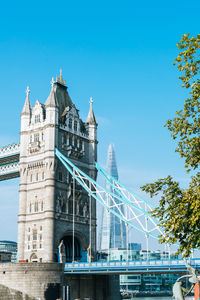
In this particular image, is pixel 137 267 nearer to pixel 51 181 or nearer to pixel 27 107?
pixel 51 181

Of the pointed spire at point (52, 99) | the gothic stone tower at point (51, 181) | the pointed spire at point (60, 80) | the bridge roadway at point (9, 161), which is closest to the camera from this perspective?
the gothic stone tower at point (51, 181)

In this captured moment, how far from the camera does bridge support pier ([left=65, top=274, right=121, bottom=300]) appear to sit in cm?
5766

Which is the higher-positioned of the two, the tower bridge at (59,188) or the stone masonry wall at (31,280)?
the tower bridge at (59,188)

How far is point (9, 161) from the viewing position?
247 feet

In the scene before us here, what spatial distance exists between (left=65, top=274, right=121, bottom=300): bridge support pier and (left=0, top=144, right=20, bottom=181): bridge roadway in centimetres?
2180

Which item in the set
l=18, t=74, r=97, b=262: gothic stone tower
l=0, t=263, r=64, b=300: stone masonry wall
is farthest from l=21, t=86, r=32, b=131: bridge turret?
l=0, t=263, r=64, b=300: stone masonry wall

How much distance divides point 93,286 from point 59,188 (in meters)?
14.9

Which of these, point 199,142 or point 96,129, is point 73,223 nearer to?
point 96,129

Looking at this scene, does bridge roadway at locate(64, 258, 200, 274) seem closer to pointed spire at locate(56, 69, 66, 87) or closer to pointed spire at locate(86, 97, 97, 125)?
pointed spire at locate(86, 97, 97, 125)

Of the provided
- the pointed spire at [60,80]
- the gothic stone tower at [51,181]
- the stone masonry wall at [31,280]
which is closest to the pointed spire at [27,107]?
the gothic stone tower at [51,181]

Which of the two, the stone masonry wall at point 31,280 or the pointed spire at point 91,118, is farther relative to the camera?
the pointed spire at point 91,118

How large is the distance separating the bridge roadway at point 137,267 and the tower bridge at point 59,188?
1842 millimetres

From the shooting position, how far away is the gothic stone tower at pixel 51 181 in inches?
2456

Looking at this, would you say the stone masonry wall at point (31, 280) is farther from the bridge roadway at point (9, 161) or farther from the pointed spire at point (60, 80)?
the pointed spire at point (60, 80)
